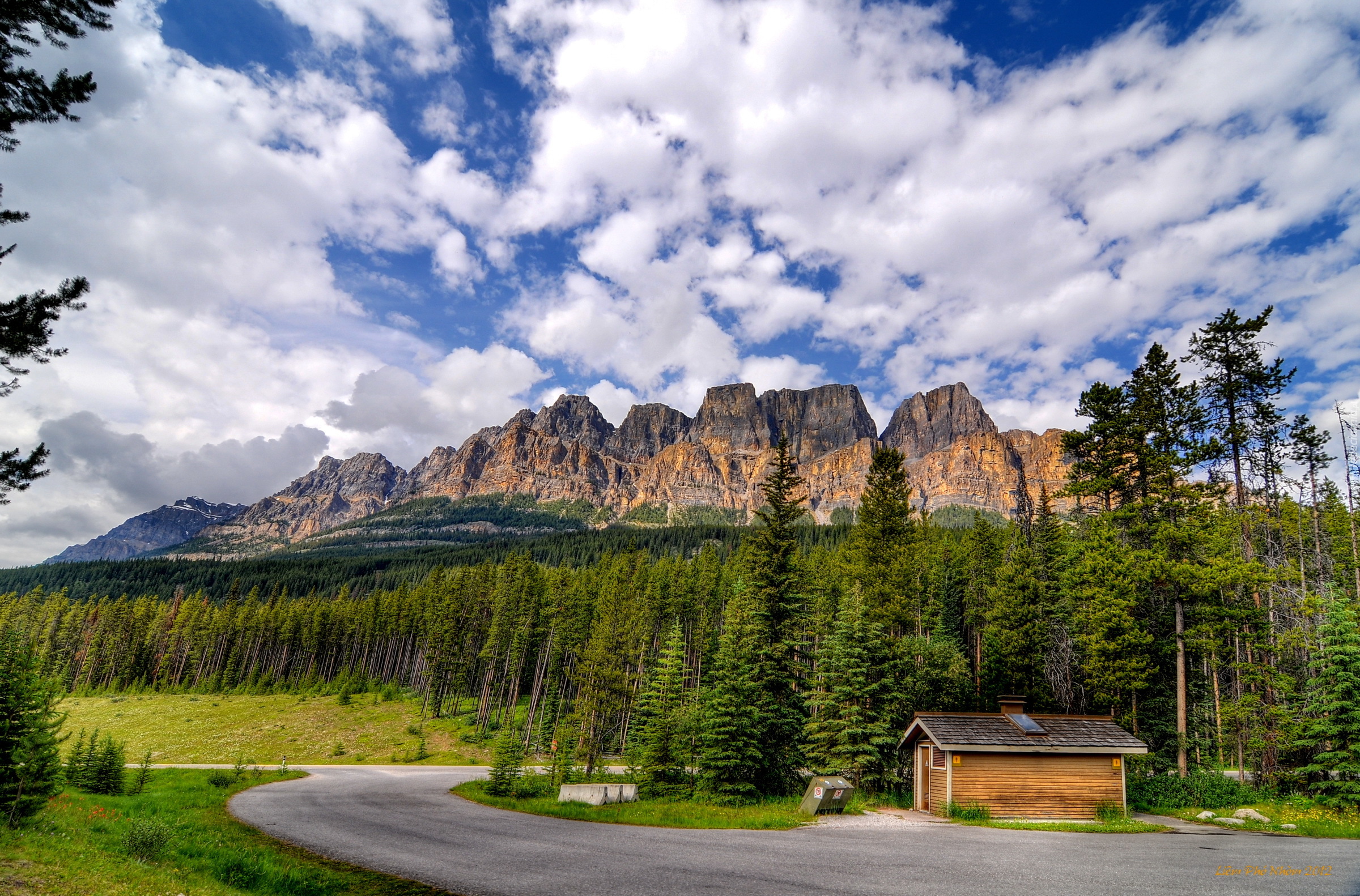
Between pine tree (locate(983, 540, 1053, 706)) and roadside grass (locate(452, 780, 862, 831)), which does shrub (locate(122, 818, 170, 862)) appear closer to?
roadside grass (locate(452, 780, 862, 831))

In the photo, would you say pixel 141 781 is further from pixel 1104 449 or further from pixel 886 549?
pixel 1104 449

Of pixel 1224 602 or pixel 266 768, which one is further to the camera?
pixel 266 768

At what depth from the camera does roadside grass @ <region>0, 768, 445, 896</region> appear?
9.03 m

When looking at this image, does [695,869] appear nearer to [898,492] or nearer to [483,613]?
[898,492]

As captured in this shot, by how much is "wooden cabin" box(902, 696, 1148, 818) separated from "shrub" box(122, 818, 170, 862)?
2196 cm

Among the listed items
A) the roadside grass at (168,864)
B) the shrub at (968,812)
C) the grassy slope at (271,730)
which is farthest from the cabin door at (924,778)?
the grassy slope at (271,730)

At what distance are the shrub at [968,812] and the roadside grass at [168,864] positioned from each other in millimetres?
17996

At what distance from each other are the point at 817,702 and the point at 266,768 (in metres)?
34.1

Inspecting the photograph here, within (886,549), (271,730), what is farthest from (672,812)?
(271,730)

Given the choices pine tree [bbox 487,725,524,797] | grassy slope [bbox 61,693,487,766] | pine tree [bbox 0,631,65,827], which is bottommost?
grassy slope [bbox 61,693,487,766]

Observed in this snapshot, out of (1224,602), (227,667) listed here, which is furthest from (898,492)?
(227,667)

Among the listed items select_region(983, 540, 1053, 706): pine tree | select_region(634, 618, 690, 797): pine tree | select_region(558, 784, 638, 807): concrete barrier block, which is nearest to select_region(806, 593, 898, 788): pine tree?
select_region(634, 618, 690, 797): pine tree

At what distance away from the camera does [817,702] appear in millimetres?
24984

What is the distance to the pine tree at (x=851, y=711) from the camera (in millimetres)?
24828
